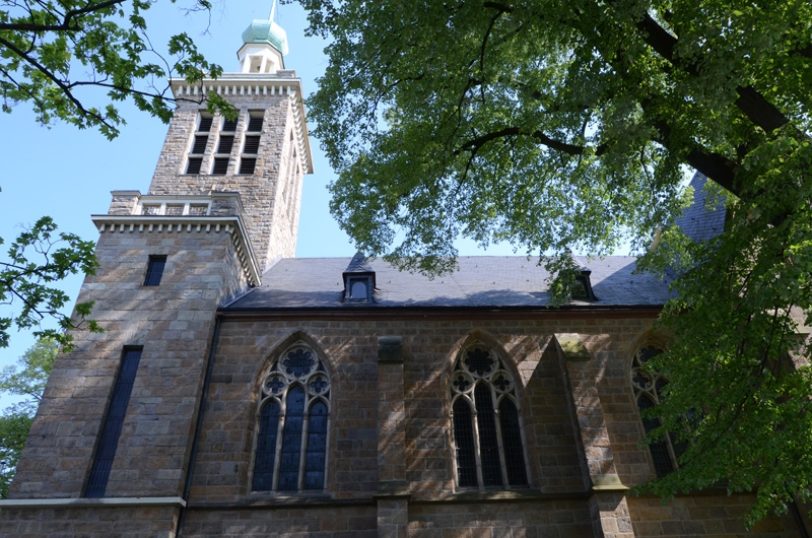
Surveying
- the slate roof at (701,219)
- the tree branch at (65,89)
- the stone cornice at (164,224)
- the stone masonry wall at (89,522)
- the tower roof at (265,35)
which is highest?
the tower roof at (265,35)

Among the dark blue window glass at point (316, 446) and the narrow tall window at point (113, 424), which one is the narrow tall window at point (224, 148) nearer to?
the narrow tall window at point (113, 424)

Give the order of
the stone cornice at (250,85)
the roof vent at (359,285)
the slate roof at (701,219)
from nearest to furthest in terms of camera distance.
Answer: the roof vent at (359,285) → the slate roof at (701,219) → the stone cornice at (250,85)

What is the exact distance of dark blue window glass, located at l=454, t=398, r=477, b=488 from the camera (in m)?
11.0

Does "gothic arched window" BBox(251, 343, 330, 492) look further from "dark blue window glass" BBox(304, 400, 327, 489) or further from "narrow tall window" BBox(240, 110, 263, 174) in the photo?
"narrow tall window" BBox(240, 110, 263, 174)

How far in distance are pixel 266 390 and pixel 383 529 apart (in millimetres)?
3850

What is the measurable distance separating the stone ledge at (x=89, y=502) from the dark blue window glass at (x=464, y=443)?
16.9 ft

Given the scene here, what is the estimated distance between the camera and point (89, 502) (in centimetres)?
952

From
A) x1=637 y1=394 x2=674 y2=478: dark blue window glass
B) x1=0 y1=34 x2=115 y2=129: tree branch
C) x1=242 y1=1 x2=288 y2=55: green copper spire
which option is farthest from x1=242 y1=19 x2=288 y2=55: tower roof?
x1=637 y1=394 x2=674 y2=478: dark blue window glass

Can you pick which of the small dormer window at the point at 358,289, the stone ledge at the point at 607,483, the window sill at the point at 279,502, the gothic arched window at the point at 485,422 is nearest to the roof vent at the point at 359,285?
the small dormer window at the point at 358,289

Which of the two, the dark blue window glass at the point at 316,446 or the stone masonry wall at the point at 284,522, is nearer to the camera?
the stone masonry wall at the point at 284,522

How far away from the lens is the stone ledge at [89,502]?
31.2 ft

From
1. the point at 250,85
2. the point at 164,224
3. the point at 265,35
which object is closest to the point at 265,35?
the point at 265,35

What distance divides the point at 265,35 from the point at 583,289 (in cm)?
1825

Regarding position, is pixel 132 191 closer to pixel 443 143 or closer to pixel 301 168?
pixel 443 143
